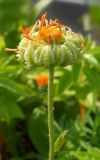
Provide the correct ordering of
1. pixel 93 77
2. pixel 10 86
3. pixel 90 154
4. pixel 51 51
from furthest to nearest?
pixel 93 77, pixel 10 86, pixel 90 154, pixel 51 51

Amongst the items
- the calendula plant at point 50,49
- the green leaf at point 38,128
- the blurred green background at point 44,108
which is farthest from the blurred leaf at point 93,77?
the calendula plant at point 50,49

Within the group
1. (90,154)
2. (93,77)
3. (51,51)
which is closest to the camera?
(51,51)

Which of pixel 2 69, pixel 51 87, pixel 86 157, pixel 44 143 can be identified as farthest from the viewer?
pixel 44 143

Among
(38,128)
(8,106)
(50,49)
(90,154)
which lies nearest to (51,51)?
(50,49)

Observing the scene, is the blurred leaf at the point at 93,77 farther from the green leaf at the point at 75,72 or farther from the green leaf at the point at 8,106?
the green leaf at the point at 8,106

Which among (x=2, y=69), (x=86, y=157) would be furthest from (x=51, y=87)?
(x=2, y=69)

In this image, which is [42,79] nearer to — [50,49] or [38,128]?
[38,128]

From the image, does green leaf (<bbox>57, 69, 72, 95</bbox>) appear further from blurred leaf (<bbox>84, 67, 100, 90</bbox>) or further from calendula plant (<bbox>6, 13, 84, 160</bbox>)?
calendula plant (<bbox>6, 13, 84, 160</bbox>)

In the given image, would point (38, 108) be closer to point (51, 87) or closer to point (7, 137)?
point (7, 137)
